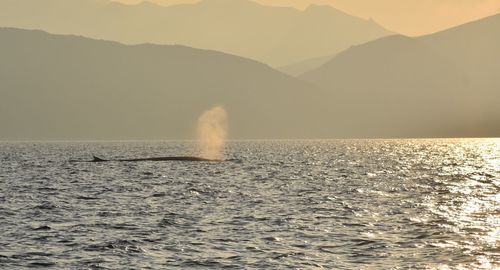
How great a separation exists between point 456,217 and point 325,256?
705 inches

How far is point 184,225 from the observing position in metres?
50.8

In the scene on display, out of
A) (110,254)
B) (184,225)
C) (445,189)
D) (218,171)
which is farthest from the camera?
(218,171)

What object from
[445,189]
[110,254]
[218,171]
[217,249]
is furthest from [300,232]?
[218,171]

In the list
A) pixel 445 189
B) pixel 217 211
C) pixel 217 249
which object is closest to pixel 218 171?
pixel 445 189

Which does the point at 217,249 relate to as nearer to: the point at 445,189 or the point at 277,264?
the point at 277,264

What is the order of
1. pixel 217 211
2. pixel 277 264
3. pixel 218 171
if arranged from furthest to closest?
pixel 218 171, pixel 217 211, pixel 277 264

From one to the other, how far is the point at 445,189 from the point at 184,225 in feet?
121

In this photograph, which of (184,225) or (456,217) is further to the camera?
(456,217)

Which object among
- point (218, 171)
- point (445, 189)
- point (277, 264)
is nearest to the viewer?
point (277, 264)

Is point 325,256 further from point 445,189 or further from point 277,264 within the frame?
point 445,189

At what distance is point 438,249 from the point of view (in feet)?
135

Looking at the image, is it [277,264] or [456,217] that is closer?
[277,264]

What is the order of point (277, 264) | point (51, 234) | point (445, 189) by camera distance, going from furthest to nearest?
point (445, 189)
point (51, 234)
point (277, 264)

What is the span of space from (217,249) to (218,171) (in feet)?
241
